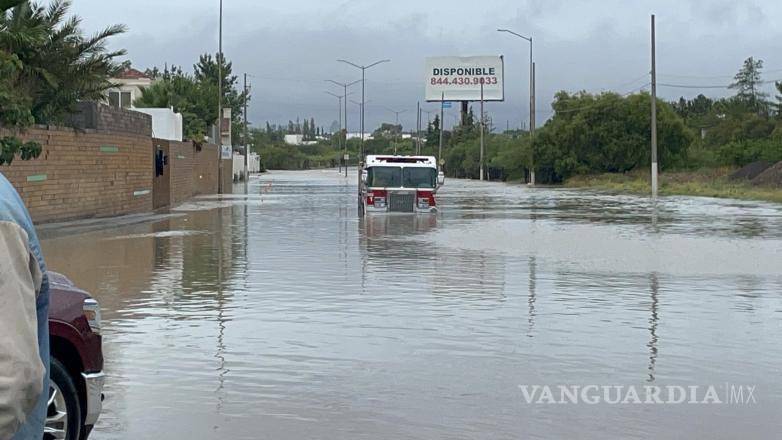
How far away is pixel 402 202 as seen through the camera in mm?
37406

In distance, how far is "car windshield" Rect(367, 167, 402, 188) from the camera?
37719 millimetres

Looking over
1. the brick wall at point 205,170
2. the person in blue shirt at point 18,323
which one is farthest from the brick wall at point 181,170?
the person in blue shirt at point 18,323

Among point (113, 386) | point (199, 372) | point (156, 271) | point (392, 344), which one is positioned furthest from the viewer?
point (156, 271)

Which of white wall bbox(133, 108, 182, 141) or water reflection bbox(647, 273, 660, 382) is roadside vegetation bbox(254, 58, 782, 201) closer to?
white wall bbox(133, 108, 182, 141)

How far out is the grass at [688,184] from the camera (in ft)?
179

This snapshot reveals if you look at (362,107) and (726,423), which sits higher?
(362,107)

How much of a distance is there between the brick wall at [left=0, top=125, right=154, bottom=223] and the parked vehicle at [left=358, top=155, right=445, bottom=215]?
297 inches

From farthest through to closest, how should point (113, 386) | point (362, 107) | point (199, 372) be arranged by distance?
point (362, 107)
point (199, 372)
point (113, 386)

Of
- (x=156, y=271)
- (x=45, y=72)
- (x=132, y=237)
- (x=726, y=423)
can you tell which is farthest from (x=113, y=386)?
(x=45, y=72)

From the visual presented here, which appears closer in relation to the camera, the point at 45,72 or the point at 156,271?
the point at 156,271

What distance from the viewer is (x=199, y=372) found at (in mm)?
9516

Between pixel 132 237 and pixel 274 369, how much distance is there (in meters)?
17.4

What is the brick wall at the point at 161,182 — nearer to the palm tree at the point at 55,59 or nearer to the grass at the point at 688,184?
the palm tree at the point at 55,59

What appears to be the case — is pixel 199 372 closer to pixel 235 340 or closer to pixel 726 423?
pixel 235 340
